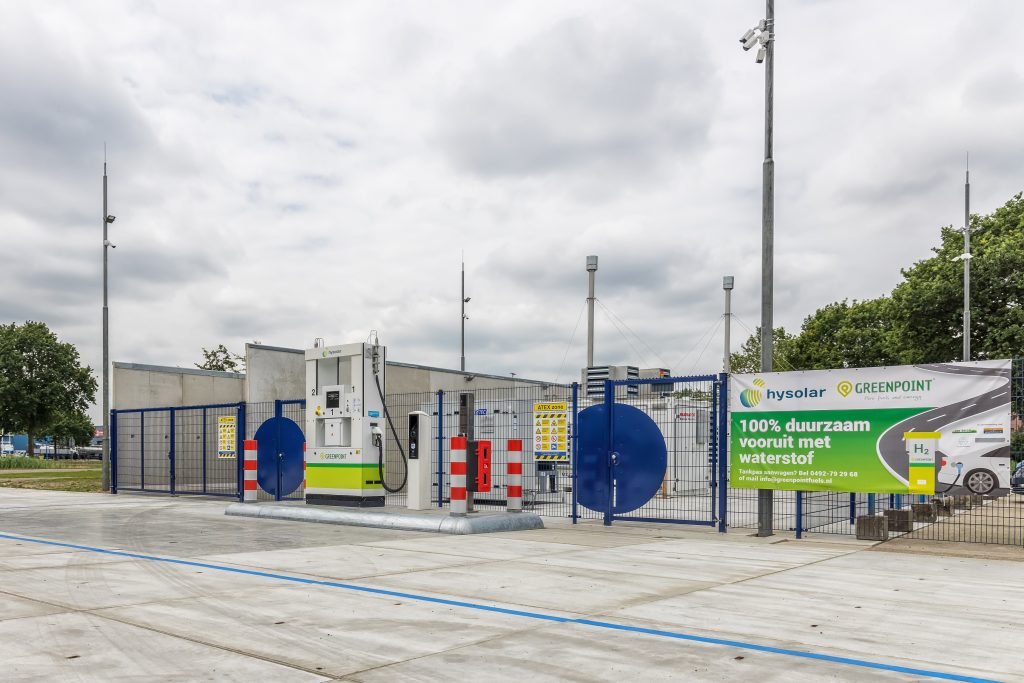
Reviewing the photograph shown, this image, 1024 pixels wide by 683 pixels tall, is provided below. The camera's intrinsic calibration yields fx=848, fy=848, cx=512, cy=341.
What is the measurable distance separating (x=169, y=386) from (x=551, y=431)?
15.8 m

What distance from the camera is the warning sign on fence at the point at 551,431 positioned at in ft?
52.6

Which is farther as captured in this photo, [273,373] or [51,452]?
[51,452]

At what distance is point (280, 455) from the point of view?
733 inches

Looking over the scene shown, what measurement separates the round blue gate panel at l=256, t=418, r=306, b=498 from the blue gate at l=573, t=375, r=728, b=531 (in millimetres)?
7099

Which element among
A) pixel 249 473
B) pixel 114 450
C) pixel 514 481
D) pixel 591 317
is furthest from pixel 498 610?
pixel 591 317

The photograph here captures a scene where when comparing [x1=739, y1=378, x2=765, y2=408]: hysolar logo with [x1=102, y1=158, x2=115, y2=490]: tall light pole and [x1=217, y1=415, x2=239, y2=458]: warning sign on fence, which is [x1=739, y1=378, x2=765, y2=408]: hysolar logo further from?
[x1=102, y1=158, x2=115, y2=490]: tall light pole

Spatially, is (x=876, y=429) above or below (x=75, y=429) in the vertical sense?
above

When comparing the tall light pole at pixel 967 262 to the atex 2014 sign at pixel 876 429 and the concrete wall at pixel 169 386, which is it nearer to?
the atex 2014 sign at pixel 876 429

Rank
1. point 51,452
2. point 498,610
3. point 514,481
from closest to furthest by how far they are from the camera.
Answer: point 498,610, point 514,481, point 51,452

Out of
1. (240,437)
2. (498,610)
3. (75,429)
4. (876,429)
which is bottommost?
(75,429)

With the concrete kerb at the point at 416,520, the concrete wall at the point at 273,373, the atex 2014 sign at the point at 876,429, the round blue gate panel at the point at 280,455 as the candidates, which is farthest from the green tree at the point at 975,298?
the round blue gate panel at the point at 280,455

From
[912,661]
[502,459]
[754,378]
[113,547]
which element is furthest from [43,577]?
[502,459]

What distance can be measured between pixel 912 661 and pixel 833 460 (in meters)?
6.79

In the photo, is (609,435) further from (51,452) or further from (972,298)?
(51,452)
